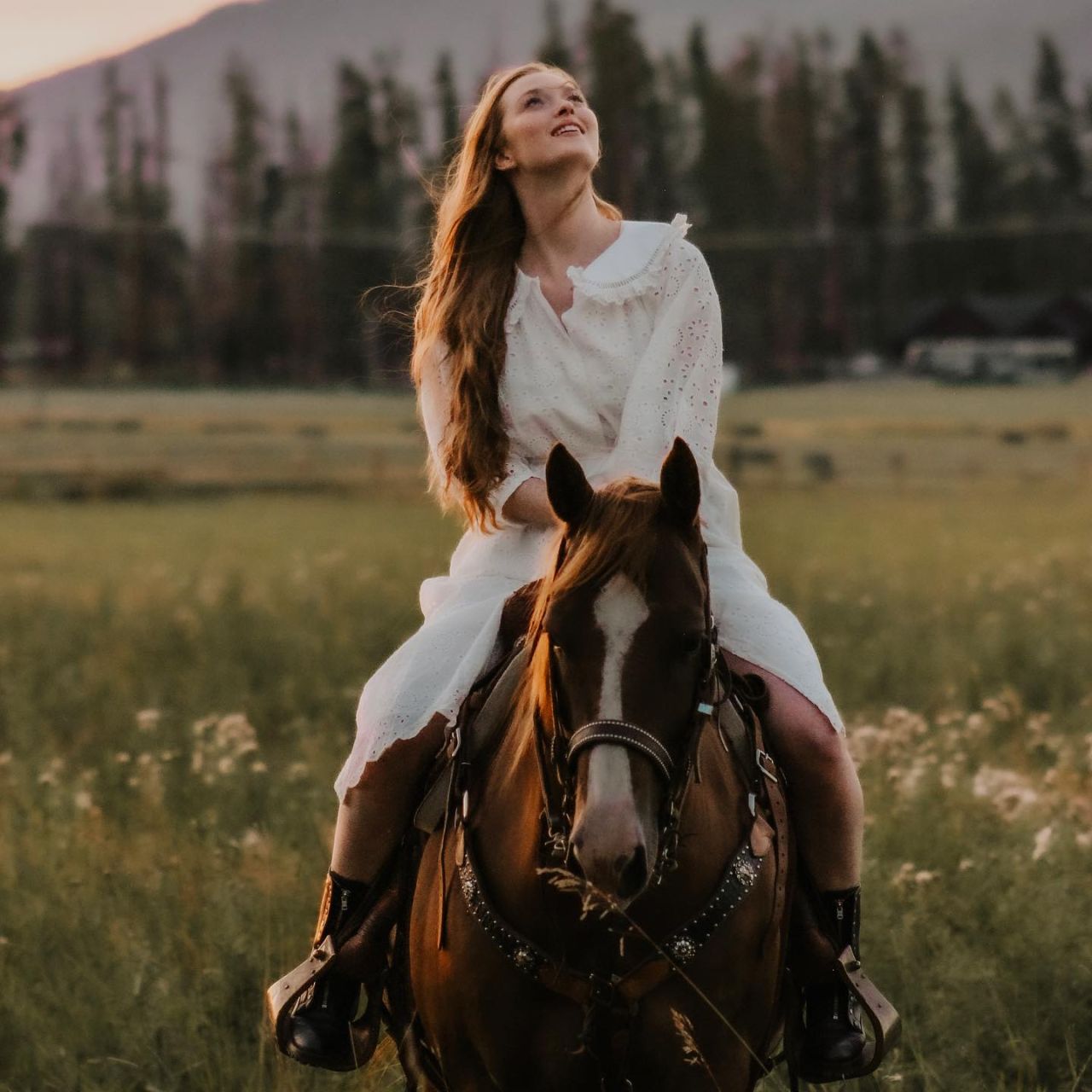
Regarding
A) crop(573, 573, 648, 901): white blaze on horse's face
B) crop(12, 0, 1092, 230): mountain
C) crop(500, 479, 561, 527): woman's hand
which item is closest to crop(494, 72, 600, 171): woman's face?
crop(500, 479, 561, 527): woman's hand

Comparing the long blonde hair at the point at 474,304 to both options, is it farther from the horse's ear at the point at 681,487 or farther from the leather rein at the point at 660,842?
the horse's ear at the point at 681,487

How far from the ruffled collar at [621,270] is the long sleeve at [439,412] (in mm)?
206

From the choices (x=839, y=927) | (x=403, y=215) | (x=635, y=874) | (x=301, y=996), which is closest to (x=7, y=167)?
(x=403, y=215)

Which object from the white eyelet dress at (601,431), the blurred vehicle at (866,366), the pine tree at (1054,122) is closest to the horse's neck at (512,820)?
the white eyelet dress at (601,431)

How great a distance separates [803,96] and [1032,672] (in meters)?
48.2

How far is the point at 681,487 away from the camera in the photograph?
3373mm

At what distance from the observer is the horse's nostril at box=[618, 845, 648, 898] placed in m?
2.99

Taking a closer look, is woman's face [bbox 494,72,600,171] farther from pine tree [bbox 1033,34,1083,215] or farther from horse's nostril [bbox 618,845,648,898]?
pine tree [bbox 1033,34,1083,215]

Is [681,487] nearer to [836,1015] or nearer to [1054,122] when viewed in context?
[836,1015]

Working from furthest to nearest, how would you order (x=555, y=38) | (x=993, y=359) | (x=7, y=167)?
(x=993, y=359) → (x=555, y=38) → (x=7, y=167)

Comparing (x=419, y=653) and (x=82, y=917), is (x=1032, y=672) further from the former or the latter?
(x=419, y=653)

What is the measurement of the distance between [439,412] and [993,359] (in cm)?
5533

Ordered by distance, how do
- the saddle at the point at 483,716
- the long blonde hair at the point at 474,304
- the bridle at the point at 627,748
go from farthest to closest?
the long blonde hair at the point at 474,304 < the saddle at the point at 483,716 < the bridle at the point at 627,748

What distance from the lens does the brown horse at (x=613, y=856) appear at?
10.4 feet
